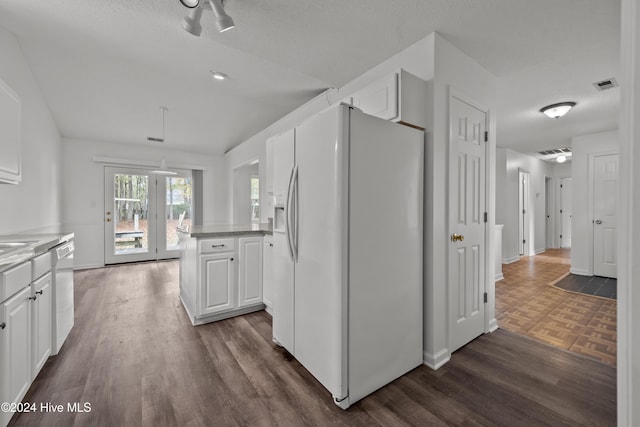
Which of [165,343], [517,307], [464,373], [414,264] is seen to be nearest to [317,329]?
[414,264]

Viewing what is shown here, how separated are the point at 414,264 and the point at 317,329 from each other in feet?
2.72

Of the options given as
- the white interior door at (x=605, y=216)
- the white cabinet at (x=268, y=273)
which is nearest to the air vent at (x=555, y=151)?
the white interior door at (x=605, y=216)

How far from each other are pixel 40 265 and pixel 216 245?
122 cm

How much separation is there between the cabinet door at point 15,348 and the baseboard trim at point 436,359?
2.43 m

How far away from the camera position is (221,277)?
2738 mm

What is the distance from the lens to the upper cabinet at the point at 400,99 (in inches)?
75.0

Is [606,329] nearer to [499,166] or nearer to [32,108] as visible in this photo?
[499,166]

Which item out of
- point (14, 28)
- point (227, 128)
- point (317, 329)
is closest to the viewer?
point (317, 329)

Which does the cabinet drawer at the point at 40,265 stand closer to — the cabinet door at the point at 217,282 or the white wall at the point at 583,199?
the cabinet door at the point at 217,282

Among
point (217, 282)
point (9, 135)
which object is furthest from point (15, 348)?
point (9, 135)

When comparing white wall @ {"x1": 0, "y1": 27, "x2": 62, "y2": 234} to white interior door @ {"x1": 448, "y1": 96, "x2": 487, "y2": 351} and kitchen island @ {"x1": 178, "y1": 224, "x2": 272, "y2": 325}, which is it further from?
white interior door @ {"x1": 448, "y1": 96, "x2": 487, "y2": 351}

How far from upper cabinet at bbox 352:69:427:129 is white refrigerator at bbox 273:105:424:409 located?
0.41 feet

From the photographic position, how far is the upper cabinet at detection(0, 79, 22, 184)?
2002mm

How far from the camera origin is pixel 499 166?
18.9 feet
